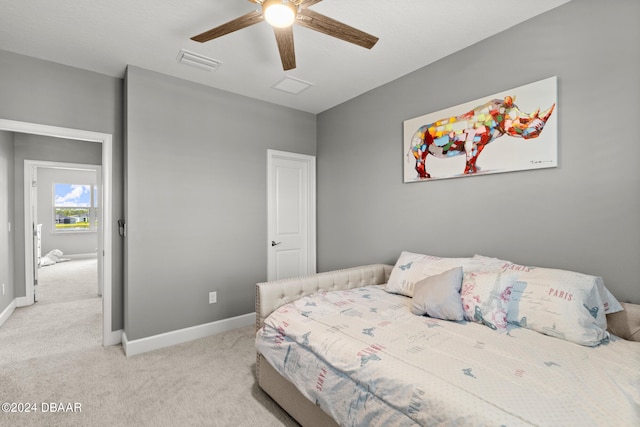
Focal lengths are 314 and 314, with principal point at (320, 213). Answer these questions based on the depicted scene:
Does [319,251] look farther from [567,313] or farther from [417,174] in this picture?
[567,313]

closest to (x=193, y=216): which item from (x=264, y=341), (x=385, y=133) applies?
(x=264, y=341)

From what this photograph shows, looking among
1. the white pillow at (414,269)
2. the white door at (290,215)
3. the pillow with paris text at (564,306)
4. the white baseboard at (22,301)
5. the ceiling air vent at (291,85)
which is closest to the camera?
the pillow with paris text at (564,306)

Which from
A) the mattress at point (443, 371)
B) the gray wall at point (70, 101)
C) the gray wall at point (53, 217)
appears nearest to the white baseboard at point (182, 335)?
the gray wall at point (70, 101)

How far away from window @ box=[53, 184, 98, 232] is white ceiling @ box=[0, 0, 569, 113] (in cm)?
663

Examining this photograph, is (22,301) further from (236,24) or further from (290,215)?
(236,24)

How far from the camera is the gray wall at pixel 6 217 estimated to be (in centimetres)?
355

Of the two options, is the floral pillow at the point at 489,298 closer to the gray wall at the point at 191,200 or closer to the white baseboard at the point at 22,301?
the gray wall at the point at 191,200

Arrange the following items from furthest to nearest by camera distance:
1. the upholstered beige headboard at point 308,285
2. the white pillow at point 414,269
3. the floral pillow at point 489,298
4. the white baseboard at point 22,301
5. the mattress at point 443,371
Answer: the white baseboard at point 22,301 < the white pillow at point 414,269 < the upholstered beige headboard at point 308,285 < the floral pillow at point 489,298 < the mattress at point 443,371

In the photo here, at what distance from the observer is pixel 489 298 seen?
6.13 feet

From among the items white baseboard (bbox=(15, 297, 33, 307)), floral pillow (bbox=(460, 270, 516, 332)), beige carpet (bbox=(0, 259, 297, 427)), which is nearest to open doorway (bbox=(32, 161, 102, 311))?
white baseboard (bbox=(15, 297, 33, 307))

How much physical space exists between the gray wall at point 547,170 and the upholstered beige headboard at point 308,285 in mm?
307

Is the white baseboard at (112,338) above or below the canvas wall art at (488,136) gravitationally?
below

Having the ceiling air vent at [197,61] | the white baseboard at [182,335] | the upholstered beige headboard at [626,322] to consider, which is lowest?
the white baseboard at [182,335]

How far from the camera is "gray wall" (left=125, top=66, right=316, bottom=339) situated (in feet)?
9.41
